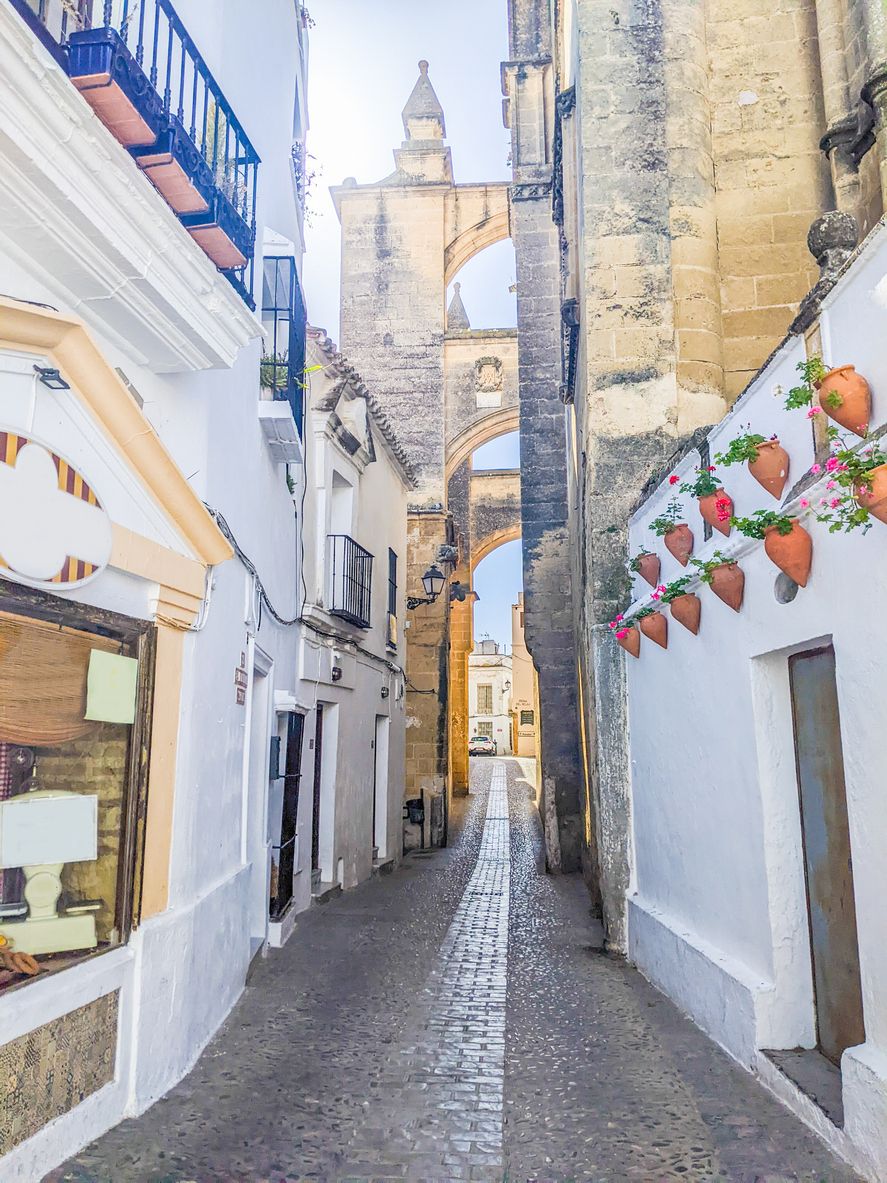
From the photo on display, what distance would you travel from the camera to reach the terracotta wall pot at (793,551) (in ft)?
12.5

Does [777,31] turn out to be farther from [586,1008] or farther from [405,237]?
[405,237]


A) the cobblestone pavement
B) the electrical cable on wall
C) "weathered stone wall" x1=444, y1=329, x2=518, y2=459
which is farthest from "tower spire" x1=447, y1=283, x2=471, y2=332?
the cobblestone pavement

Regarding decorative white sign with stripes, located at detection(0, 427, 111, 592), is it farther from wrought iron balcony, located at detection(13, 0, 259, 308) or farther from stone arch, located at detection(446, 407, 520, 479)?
stone arch, located at detection(446, 407, 520, 479)

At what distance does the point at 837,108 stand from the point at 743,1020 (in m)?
7.07

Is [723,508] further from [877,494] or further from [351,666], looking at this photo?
[351,666]

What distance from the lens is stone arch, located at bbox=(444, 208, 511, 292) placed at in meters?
20.7

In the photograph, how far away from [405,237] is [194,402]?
16.8 m

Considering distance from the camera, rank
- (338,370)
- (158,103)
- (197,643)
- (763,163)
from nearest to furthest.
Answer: (158,103), (197,643), (763,163), (338,370)

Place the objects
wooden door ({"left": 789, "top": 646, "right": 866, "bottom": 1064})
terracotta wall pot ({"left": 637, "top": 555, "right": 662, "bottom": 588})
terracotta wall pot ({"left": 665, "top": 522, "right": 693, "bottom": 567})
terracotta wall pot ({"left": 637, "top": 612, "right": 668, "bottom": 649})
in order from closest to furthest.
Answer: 1. wooden door ({"left": 789, "top": 646, "right": 866, "bottom": 1064})
2. terracotta wall pot ({"left": 665, "top": 522, "right": 693, "bottom": 567})
3. terracotta wall pot ({"left": 637, "top": 612, "right": 668, "bottom": 649})
4. terracotta wall pot ({"left": 637, "top": 555, "right": 662, "bottom": 588})

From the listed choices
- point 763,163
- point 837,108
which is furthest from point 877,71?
point 763,163

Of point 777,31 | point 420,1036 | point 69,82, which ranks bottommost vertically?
point 420,1036

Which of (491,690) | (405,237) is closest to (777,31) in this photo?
(405,237)

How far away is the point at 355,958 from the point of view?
23.3 ft

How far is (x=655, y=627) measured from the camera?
6176 millimetres
